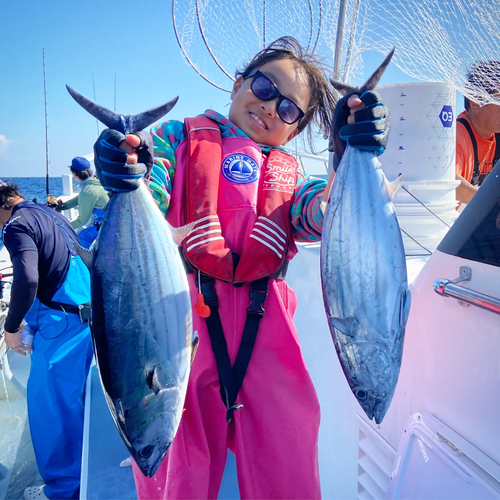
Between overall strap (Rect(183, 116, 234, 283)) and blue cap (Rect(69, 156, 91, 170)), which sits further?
blue cap (Rect(69, 156, 91, 170))

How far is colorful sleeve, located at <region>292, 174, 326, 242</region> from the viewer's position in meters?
1.37

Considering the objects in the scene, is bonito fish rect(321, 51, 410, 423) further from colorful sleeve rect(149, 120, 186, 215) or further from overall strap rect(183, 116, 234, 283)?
colorful sleeve rect(149, 120, 186, 215)

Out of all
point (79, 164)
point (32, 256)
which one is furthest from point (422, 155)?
point (79, 164)

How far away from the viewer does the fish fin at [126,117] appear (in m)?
1.04

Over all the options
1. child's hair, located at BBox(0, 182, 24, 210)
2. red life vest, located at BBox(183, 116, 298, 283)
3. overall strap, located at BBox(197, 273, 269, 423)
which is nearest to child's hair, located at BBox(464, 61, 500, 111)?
red life vest, located at BBox(183, 116, 298, 283)

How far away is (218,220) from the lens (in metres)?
1.39

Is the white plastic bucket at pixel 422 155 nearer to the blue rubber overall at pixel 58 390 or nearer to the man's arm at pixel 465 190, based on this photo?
the man's arm at pixel 465 190

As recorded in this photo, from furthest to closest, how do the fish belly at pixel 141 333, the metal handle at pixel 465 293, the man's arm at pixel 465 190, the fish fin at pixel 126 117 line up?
1. the man's arm at pixel 465 190
2. the metal handle at pixel 465 293
3. the fish fin at pixel 126 117
4. the fish belly at pixel 141 333

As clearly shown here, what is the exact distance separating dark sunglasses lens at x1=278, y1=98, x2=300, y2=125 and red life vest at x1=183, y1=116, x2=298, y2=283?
0.22m

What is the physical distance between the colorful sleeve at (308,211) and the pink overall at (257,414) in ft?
0.85

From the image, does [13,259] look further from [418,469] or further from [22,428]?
[418,469]

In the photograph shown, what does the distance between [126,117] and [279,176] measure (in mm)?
688

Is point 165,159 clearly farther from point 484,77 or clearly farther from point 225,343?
point 484,77

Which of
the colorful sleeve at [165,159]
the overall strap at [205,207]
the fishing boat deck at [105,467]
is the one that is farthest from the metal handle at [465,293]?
the fishing boat deck at [105,467]
